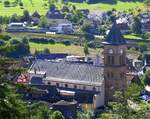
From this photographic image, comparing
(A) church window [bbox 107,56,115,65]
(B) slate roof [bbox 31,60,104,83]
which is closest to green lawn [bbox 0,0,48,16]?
(B) slate roof [bbox 31,60,104,83]

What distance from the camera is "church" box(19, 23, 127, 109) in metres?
42.0

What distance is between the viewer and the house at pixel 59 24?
9094 centimetres

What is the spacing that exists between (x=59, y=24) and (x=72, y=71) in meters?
47.5

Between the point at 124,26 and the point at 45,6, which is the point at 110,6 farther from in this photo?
the point at 124,26

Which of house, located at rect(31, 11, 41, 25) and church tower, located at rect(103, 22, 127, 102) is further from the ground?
church tower, located at rect(103, 22, 127, 102)

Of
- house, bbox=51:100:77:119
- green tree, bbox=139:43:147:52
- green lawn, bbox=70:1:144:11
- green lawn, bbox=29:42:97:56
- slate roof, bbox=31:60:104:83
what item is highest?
slate roof, bbox=31:60:104:83

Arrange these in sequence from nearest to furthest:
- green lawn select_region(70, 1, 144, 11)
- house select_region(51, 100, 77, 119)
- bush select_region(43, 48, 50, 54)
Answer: house select_region(51, 100, 77, 119), bush select_region(43, 48, 50, 54), green lawn select_region(70, 1, 144, 11)

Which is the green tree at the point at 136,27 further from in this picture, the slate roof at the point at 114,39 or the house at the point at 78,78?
the slate roof at the point at 114,39

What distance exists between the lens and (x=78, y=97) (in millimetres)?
42531

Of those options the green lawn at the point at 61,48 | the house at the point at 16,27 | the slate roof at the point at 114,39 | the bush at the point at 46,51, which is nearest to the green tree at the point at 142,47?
the green lawn at the point at 61,48

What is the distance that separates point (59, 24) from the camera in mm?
91938

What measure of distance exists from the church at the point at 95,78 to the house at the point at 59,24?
4478cm

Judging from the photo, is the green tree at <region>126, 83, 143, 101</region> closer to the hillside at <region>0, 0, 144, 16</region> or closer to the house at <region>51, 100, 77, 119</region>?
the house at <region>51, 100, 77, 119</region>

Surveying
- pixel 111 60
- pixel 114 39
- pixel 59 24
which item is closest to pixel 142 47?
pixel 59 24
